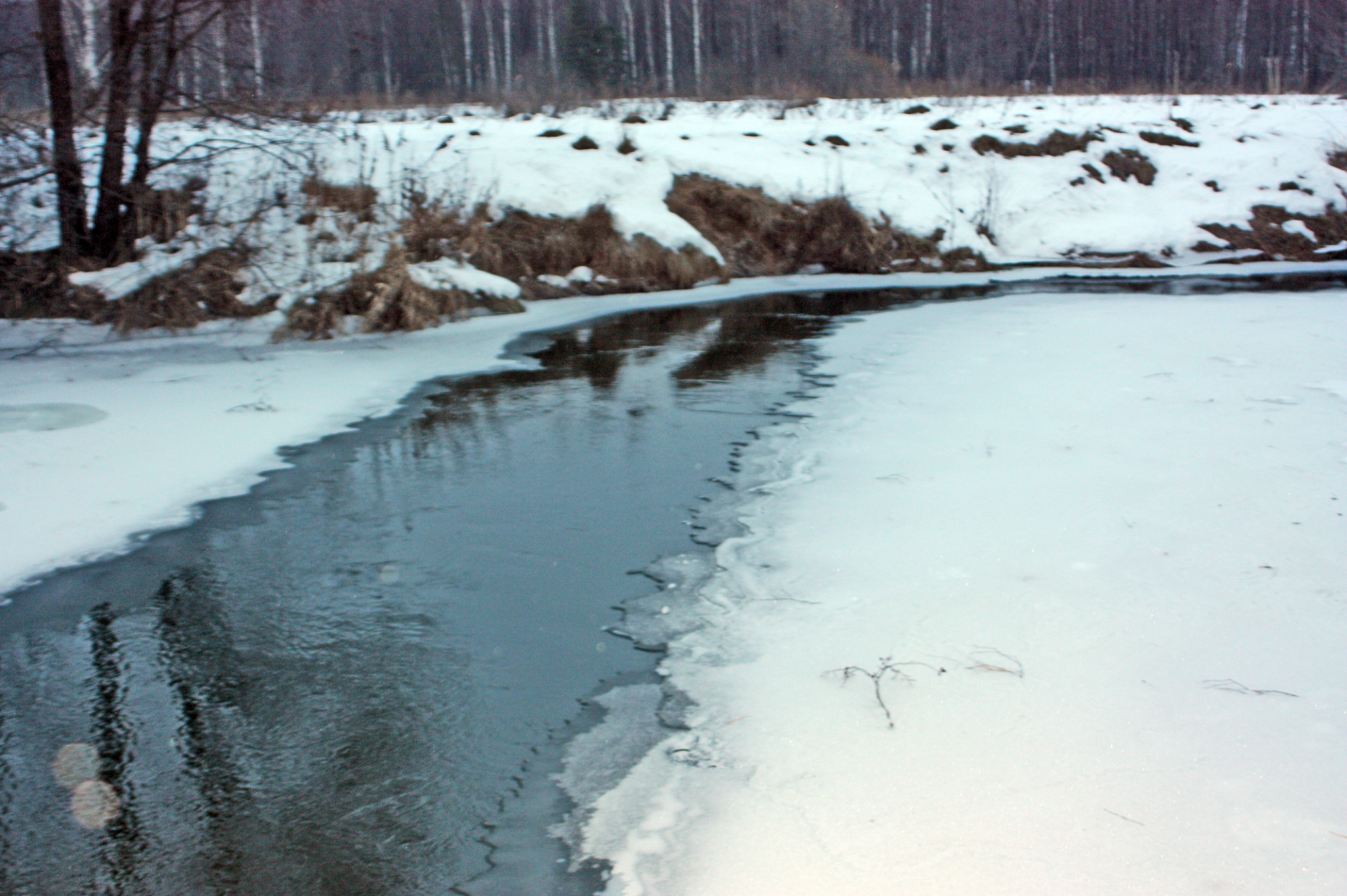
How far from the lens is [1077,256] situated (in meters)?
14.8

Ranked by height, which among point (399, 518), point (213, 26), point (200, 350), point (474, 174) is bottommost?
point (399, 518)

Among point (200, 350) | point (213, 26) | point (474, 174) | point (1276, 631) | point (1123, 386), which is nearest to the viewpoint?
point (1276, 631)

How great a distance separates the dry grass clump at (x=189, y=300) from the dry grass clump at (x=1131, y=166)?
526 inches

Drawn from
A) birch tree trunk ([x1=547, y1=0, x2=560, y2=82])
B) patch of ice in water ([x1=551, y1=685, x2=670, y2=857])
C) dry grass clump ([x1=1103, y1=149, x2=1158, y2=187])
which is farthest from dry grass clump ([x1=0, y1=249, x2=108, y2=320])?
birch tree trunk ([x1=547, y1=0, x2=560, y2=82])

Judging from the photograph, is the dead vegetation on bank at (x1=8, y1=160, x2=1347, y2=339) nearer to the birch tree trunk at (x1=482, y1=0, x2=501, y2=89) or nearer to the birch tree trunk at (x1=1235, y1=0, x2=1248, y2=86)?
the birch tree trunk at (x1=482, y1=0, x2=501, y2=89)

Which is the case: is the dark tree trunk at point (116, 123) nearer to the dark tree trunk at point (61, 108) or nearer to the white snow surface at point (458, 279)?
the dark tree trunk at point (61, 108)

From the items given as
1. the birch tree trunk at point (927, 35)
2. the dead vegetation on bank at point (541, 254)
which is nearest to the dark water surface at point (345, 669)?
the dead vegetation on bank at point (541, 254)

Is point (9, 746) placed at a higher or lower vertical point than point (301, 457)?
lower

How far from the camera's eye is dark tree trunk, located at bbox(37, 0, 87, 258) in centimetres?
846

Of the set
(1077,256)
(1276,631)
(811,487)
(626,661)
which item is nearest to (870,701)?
(626,661)

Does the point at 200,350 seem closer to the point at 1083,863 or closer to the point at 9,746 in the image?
the point at 9,746

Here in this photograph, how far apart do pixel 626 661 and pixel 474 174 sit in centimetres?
1033

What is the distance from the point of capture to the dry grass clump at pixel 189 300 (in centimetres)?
897

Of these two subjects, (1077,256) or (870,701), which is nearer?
(870,701)
